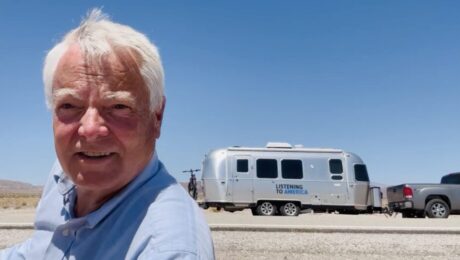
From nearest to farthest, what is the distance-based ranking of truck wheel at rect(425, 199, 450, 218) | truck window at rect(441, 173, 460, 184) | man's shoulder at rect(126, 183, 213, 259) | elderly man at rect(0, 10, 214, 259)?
man's shoulder at rect(126, 183, 213, 259), elderly man at rect(0, 10, 214, 259), truck wheel at rect(425, 199, 450, 218), truck window at rect(441, 173, 460, 184)

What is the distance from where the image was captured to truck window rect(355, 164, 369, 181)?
722 inches

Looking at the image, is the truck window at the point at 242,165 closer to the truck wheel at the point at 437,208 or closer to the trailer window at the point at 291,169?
the trailer window at the point at 291,169

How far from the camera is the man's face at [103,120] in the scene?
146 centimetres

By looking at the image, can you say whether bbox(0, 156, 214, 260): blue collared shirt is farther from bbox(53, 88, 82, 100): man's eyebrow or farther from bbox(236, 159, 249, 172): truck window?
bbox(236, 159, 249, 172): truck window

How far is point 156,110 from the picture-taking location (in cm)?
157

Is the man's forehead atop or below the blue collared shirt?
atop

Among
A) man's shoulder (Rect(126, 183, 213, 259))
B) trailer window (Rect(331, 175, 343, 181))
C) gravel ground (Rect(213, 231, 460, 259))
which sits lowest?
gravel ground (Rect(213, 231, 460, 259))

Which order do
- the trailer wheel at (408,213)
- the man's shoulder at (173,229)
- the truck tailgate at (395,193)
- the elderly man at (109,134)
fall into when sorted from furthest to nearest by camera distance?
1. the trailer wheel at (408,213)
2. the truck tailgate at (395,193)
3. the elderly man at (109,134)
4. the man's shoulder at (173,229)

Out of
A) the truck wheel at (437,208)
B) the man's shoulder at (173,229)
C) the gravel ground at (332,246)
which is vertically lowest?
the gravel ground at (332,246)

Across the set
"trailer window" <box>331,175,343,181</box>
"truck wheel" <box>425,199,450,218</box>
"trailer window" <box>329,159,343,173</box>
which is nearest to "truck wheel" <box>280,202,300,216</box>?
"trailer window" <box>331,175,343,181</box>

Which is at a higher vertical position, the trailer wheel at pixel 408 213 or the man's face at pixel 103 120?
the man's face at pixel 103 120

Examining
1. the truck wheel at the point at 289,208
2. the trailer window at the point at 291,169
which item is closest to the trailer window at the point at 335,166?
the trailer window at the point at 291,169

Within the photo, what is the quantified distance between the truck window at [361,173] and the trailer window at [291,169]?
6.97 ft

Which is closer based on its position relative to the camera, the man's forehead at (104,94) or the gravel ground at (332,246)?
the man's forehead at (104,94)
